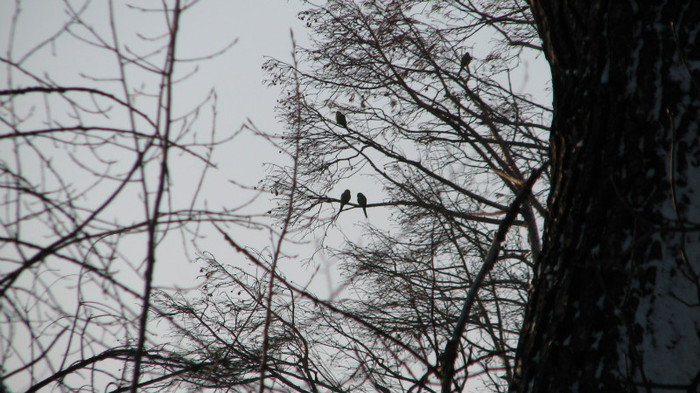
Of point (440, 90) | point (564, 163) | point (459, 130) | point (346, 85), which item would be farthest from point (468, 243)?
point (564, 163)

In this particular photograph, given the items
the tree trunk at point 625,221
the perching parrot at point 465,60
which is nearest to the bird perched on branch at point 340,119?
the perching parrot at point 465,60

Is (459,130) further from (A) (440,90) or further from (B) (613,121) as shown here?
(B) (613,121)

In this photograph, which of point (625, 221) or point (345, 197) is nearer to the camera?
point (625, 221)

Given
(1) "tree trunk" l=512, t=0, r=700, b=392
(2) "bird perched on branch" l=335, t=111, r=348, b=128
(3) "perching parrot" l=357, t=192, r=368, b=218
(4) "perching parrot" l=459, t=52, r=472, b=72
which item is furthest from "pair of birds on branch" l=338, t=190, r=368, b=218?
(1) "tree trunk" l=512, t=0, r=700, b=392

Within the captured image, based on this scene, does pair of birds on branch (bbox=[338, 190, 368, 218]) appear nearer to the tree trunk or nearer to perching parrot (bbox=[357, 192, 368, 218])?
perching parrot (bbox=[357, 192, 368, 218])

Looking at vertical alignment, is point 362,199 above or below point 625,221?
above

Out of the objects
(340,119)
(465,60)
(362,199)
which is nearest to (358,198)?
(362,199)

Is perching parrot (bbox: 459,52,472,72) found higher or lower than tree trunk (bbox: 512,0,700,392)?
higher

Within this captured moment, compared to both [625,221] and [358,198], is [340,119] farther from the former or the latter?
[625,221]

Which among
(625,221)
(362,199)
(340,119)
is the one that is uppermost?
(340,119)

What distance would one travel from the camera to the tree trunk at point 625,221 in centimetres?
147

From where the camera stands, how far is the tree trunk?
1467 millimetres

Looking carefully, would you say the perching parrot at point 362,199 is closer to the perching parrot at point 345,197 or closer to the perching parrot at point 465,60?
the perching parrot at point 345,197

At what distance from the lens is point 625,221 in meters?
1.59
